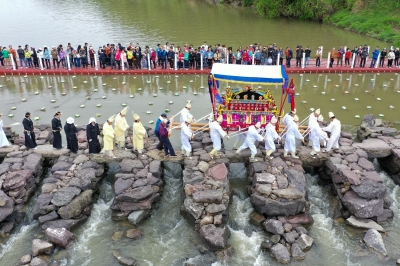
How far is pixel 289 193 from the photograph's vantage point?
28.3 feet

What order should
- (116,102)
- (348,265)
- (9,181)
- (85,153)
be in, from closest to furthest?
1. (348,265)
2. (9,181)
3. (85,153)
4. (116,102)

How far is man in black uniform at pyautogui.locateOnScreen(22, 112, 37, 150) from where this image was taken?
10238 mm

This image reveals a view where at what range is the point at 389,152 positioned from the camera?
10.6 metres

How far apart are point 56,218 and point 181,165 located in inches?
144

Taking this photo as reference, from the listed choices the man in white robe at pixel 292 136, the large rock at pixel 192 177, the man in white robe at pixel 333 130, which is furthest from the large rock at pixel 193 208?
the man in white robe at pixel 333 130

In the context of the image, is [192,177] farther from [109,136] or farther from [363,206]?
[363,206]

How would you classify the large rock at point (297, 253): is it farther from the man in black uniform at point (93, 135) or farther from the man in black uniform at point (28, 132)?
the man in black uniform at point (28, 132)

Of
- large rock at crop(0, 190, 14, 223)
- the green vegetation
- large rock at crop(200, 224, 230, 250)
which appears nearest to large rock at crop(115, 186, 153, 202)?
large rock at crop(200, 224, 230, 250)

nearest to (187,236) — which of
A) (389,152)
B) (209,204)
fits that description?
(209,204)

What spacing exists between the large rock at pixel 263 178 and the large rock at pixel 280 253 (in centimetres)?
177

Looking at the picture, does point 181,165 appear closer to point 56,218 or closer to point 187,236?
point 187,236

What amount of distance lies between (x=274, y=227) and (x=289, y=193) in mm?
949

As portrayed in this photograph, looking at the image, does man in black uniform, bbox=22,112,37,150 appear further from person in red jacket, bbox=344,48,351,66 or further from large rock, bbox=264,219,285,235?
person in red jacket, bbox=344,48,351,66

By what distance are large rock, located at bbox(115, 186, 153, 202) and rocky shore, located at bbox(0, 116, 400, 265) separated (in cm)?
2
